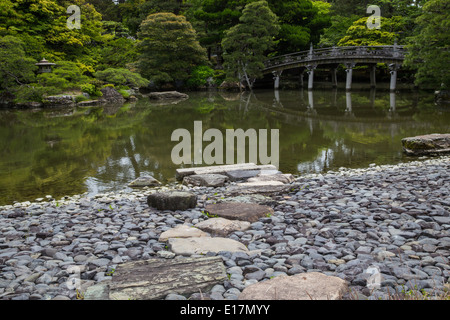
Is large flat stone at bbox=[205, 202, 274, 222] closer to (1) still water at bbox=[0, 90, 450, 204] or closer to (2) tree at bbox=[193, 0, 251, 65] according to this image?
(1) still water at bbox=[0, 90, 450, 204]

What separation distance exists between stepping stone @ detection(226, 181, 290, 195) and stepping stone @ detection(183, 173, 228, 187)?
0.61 metres

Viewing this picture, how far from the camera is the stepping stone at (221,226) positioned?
151 inches

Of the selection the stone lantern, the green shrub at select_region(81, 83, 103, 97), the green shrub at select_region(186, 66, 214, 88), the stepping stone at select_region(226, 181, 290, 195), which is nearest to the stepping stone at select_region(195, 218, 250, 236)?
the stepping stone at select_region(226, 181, 290, 195)

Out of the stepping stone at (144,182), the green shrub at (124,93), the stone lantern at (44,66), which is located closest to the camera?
the stepping stone at (144,182)

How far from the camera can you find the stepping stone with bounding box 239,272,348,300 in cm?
240

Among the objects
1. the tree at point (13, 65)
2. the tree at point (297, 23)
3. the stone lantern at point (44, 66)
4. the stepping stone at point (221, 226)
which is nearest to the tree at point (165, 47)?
the tree at point (297, 23)

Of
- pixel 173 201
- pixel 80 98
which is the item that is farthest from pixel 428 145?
pixel 80 98

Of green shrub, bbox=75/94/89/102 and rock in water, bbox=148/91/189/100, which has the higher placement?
rock in water, bbox=148/91/189/100

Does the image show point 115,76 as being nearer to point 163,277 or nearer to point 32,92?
point 32,92

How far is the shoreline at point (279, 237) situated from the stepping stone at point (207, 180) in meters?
0.54

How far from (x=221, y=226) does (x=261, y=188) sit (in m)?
1.68

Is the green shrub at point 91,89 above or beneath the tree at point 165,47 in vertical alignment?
beneath

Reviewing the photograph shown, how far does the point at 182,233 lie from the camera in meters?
3.74

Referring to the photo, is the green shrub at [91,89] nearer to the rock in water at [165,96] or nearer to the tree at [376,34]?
the rock in water at [165,96]
